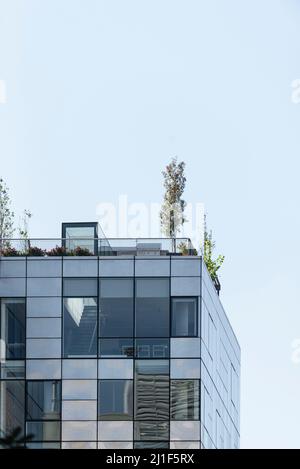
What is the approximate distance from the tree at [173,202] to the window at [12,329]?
25600 millimetres

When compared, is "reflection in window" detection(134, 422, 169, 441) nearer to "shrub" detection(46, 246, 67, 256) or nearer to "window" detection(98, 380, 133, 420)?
"window" detection(98, 380, 133, 420)

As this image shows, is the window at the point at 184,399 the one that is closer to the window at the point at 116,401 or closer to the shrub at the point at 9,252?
the window at the point at 116,401

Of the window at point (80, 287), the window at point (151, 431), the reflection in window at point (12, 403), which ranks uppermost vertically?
the window at point (80, 287)

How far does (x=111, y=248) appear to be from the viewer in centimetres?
8188

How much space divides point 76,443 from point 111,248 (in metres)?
10.5

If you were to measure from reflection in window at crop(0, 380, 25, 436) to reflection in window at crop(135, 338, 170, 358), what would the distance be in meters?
5.99

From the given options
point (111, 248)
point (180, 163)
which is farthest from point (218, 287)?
point (180, 163)

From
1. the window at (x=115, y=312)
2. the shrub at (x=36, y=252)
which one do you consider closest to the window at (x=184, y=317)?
the window at (x=115, y=312)

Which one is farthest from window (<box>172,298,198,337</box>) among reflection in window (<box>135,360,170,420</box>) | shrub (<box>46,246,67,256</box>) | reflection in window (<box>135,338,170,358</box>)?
shrub (<box>46,246,67,256</box>)

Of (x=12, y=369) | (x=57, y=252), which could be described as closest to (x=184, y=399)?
(x=12, y=369)

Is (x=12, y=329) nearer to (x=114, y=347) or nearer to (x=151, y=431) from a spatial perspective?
(x=114, y=347)

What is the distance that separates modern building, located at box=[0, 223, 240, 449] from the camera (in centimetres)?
7781

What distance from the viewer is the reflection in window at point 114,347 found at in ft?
258

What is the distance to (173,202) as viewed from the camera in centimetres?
10800
